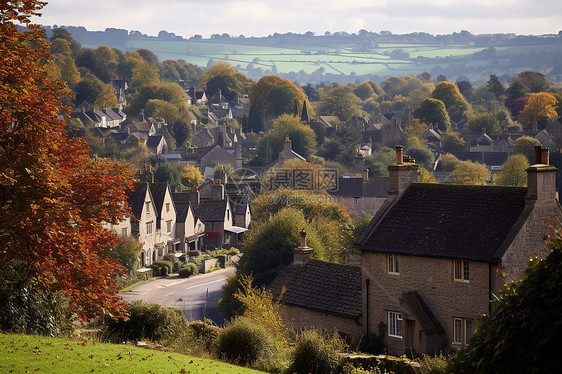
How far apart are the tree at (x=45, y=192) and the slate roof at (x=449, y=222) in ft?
47.1

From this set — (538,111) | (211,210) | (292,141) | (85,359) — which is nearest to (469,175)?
(211,210)

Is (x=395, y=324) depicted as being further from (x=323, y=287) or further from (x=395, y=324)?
Answer: (x=323, y=287)

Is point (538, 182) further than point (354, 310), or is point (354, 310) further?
point (354, 310)

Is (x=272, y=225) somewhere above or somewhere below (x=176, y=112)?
below

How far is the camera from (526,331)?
10.1m

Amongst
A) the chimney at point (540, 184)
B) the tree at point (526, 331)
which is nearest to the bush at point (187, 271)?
the chimney at point (540, 184)

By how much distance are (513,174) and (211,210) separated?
41.3 meters

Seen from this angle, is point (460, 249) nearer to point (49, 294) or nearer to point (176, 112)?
point (49, 294)

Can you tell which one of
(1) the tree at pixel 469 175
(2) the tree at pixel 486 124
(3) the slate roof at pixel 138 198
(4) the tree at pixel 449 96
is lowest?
(3) the slate roof at pixel 138 198

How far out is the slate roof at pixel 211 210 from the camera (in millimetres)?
80312

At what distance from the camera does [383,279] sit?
3331cm

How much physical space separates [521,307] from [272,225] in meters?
38.6

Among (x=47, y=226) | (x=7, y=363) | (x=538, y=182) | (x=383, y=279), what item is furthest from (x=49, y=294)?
(x=538, y=182)

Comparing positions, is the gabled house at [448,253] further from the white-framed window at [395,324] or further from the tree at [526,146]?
the tree at [526,146]
